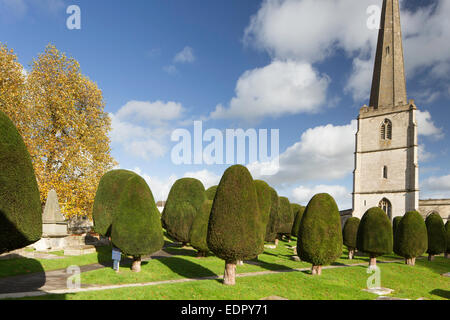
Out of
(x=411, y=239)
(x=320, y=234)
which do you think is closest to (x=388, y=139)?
(x=411, y=239)

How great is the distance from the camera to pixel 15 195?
820 centimetres

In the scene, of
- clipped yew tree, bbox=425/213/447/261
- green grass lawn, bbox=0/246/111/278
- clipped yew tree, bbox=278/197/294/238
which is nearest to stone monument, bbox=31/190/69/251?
green grass lawn, bbox=0/246/111/278

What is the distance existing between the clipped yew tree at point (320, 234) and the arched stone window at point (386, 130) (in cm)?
4317

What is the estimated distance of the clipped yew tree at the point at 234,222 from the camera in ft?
43.4

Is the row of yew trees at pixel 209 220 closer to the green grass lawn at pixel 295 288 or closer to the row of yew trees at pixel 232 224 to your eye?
the row of yew trees at pixel 232 224

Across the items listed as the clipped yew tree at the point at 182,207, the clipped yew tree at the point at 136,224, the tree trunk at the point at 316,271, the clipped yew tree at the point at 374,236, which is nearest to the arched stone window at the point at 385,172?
the clipped yew tree at the point at 374,236

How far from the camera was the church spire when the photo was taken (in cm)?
5547

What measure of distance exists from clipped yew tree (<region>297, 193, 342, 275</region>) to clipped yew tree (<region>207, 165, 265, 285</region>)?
4.82 metres

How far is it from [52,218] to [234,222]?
47.6 feet

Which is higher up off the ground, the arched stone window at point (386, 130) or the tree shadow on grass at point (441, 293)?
the arched stone window at point (386, 130)

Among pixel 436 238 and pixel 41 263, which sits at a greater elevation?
pixel 41 263

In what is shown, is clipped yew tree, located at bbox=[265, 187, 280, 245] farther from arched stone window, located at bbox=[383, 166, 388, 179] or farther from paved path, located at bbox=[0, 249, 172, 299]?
arched stone window, located at bbox=[383, 166, 388, 179]

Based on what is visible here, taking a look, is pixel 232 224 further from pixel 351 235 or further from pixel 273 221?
pixel 351 235
